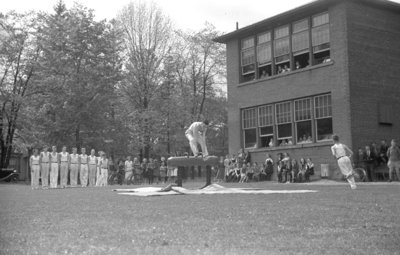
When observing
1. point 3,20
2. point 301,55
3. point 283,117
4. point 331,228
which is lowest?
point 331,228

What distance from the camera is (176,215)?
987cm

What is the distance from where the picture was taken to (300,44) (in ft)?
111

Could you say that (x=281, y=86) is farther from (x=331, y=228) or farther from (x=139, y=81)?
(x=331, y=228)

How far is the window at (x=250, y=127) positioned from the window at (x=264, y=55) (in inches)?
104

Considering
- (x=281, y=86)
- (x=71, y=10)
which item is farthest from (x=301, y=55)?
(x=71, y=10)

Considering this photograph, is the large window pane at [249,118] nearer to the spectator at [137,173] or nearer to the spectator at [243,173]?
the spectator at [243,173]

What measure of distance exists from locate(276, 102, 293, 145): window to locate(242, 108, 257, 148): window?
213cm

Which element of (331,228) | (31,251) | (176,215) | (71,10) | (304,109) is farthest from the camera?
(71,10)

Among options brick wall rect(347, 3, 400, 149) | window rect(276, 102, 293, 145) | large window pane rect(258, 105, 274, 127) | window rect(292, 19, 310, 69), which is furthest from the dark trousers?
large window pane rect(258, 105, 274, 127)

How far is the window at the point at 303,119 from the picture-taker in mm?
33156

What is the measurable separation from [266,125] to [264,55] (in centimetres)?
477

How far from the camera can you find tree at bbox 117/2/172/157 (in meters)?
51.9

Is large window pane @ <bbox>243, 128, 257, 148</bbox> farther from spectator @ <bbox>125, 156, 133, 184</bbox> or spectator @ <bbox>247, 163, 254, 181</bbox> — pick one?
spectator @ <bbox>125, 156, 133, 184</bbox>

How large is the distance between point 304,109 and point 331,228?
26.1m
